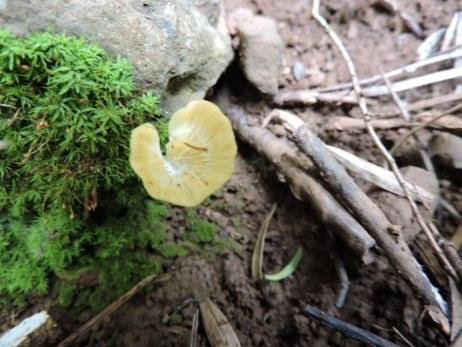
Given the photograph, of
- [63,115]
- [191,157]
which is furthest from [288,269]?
[63,115]

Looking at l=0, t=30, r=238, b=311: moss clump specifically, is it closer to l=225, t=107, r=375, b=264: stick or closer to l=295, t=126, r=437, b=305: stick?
l=225, t=107, r=375, b=264: stick

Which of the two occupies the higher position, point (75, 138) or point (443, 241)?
point (443, 241)

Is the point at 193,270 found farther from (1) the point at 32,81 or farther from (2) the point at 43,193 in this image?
(1) the point at 32,81

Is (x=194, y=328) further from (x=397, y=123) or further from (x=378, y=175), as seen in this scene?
(x=397, y=123)

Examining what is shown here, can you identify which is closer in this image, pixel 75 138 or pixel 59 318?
pixel 75 138

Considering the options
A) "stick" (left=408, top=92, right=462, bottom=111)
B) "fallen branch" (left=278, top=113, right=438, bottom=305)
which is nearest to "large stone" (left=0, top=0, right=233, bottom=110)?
"fallen branch" (left=278, top=113, right=438, bottom=305)

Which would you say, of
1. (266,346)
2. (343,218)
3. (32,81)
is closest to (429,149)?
(343,218)
